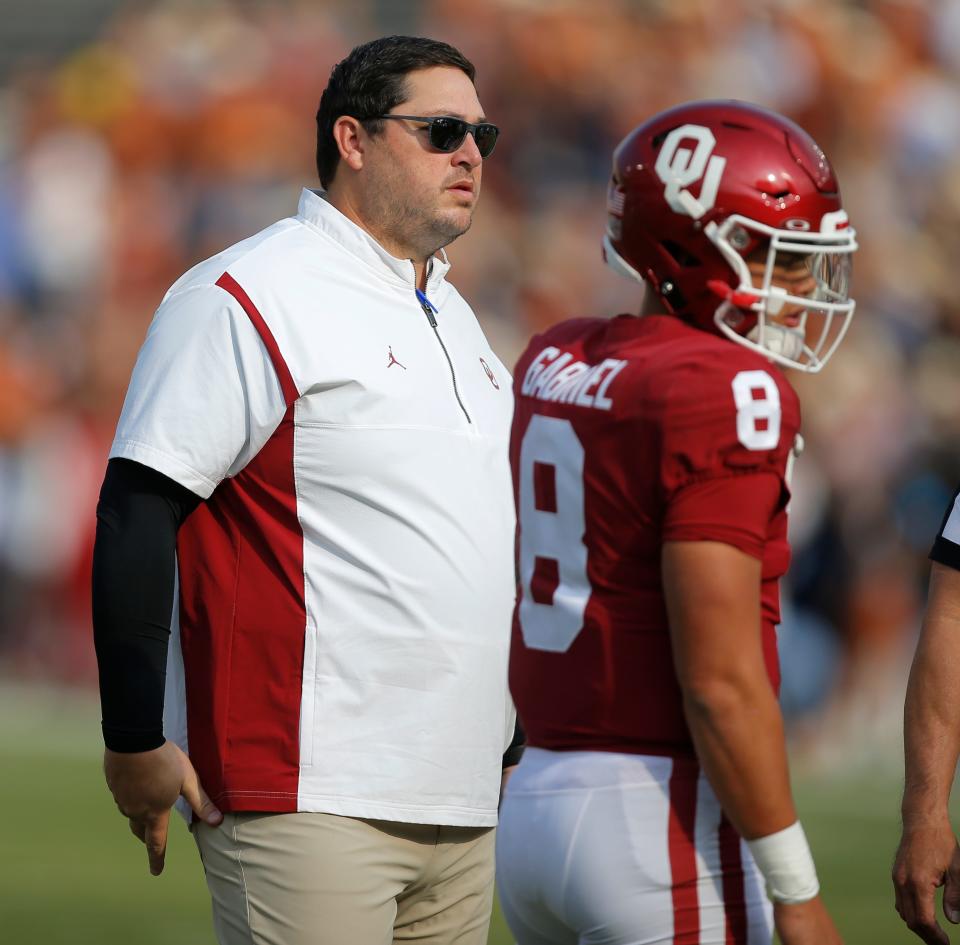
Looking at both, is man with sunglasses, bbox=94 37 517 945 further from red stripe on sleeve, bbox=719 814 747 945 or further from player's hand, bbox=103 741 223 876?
red stripe on sleeve, bbox=719 814 747 945

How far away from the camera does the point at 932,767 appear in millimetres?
2840

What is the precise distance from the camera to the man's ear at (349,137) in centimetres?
298

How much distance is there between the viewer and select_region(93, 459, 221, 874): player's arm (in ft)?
8.26

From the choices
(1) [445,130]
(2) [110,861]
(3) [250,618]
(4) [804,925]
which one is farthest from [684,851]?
(2) [110,861]

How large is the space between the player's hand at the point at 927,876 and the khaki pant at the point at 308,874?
76 cm

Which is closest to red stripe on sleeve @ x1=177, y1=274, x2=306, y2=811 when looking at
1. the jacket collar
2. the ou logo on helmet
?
the jacket collar

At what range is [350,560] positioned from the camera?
2629 mm

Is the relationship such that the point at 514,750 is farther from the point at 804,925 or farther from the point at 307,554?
the point at 804,925

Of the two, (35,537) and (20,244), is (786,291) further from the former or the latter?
(20,244)

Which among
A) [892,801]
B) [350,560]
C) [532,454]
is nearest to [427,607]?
[350,560]

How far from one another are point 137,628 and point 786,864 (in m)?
1.02

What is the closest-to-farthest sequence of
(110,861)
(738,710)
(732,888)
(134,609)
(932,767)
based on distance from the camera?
(738,710) → (732,888) → (134,609) → (932,767) → (110,861)

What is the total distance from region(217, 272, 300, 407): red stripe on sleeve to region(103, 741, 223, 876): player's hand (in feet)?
1.81

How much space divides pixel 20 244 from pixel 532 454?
31.0 feet
